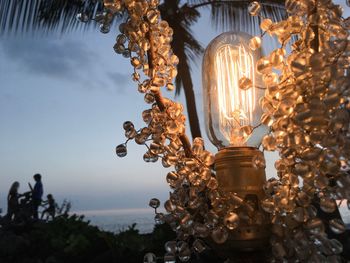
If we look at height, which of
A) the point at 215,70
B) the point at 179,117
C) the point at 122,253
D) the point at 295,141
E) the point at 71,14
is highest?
the point at 71,14

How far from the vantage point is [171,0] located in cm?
391

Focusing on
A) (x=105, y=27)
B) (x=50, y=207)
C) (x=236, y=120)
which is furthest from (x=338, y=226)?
(x=50, y=207)

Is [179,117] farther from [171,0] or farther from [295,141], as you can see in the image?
[171,0]

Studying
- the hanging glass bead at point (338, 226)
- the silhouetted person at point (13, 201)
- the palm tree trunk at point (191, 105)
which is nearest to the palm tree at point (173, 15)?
the palm tree trunk at point (191, 105)

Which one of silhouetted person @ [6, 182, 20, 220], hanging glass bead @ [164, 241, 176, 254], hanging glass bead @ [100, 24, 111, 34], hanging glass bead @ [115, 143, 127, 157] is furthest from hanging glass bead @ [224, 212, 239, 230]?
silhouetted person @ [6, 182, 20, 220]

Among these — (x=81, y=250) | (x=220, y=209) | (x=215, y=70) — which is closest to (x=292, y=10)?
(x=215, y=70)

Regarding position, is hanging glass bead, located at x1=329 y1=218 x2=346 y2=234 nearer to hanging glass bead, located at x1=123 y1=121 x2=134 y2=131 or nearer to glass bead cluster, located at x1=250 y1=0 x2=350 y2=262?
glass bead cluster, located at x1=250 y1=0 x2=350 y2=262

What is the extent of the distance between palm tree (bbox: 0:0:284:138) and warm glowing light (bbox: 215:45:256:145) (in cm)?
256

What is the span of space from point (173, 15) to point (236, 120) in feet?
10.4

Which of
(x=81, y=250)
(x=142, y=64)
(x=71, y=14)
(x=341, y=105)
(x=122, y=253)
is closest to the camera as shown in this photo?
(x=341, y=105)

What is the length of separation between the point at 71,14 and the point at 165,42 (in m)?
2.95

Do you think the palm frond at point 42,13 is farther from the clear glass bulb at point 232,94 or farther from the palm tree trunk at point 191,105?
the clear glass bulb at point 232,94

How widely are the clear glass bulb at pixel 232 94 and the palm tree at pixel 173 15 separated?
253cm

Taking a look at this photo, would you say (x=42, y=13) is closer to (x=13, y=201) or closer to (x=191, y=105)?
(x=191, y=105)
